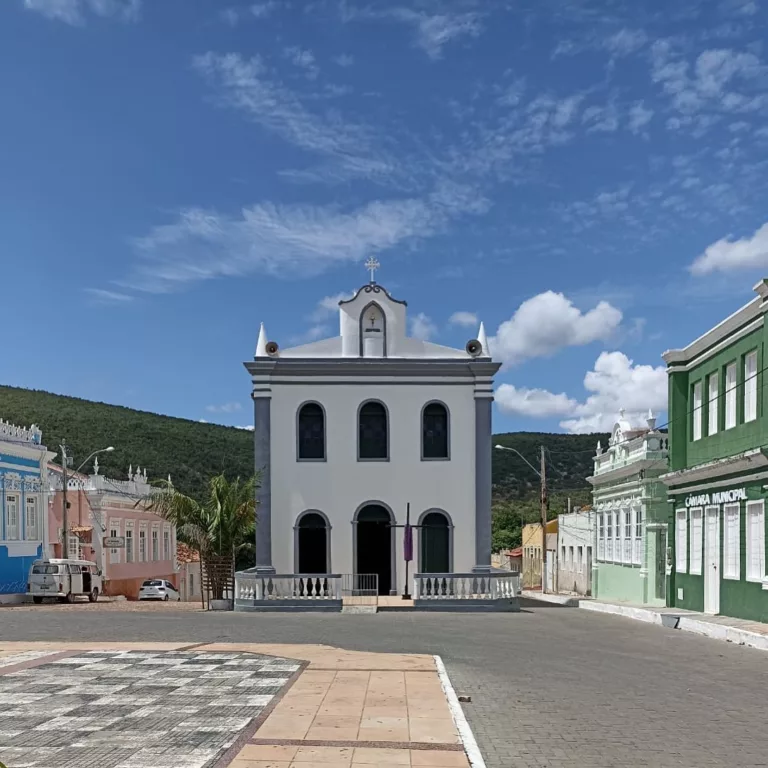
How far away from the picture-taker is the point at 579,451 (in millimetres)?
74500

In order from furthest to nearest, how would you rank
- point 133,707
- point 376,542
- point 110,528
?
point 110,528, point 376,542, point 133,707

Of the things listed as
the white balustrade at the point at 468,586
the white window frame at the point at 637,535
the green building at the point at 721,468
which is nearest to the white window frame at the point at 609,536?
the white window frame at the point at 637,535

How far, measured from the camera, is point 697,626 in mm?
18281

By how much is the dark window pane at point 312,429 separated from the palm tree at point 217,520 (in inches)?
70.2

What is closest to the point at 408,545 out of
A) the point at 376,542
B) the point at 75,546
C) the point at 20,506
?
the point at 376,542

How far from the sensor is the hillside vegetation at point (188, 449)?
69688mm

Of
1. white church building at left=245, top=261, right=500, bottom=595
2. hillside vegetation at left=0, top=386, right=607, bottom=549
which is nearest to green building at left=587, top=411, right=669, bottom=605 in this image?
white church building at left=245, top=261, right=500, bottom=595

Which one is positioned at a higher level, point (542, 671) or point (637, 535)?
point (637, 535)

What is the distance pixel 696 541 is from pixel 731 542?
2693 millimetres

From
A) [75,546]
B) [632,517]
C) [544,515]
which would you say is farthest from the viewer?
[75,546]

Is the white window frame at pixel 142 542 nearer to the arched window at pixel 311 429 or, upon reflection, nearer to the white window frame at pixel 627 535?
the arched window at pixel 311 429

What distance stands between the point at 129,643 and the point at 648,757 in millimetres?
9037

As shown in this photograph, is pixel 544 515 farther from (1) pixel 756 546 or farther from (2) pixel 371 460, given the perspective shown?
(1) pixel 756 546

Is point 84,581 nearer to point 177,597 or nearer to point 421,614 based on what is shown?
point 177,597
